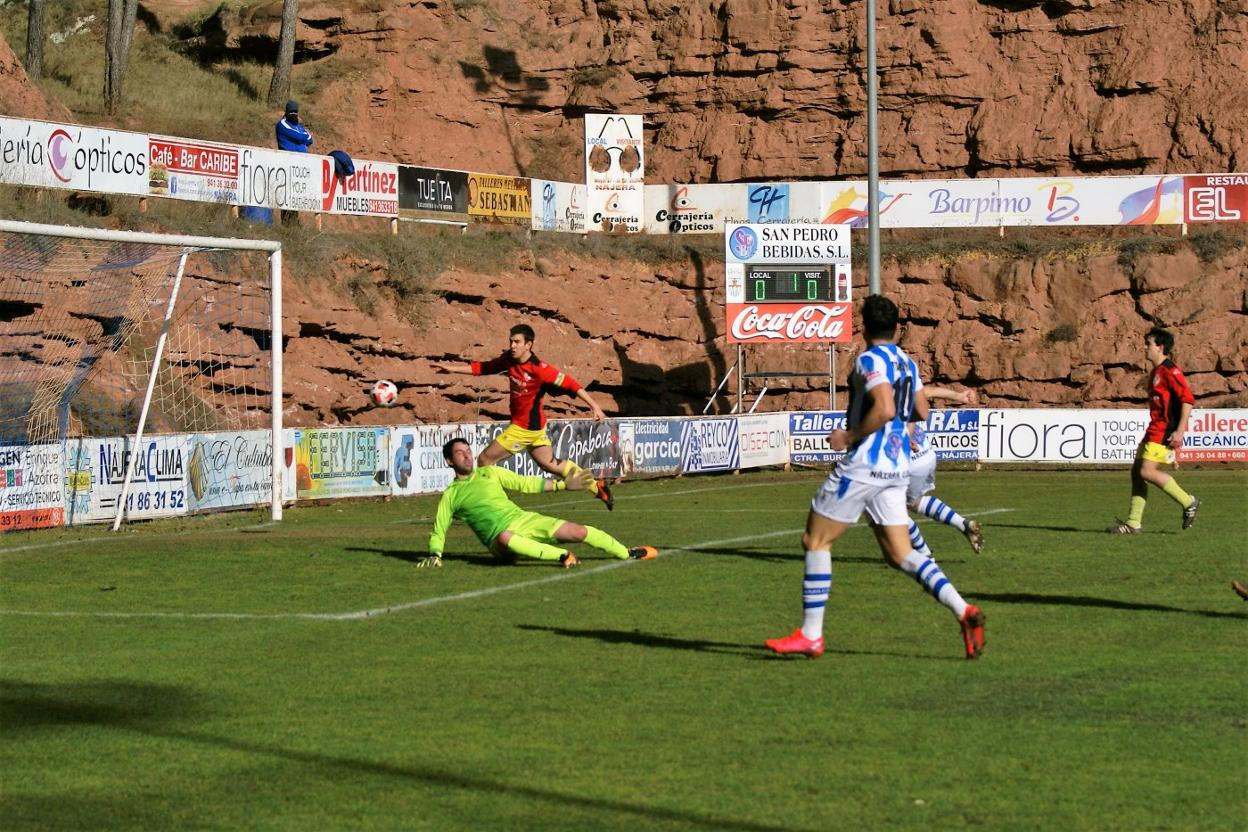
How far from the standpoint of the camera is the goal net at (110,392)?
70.6 ft

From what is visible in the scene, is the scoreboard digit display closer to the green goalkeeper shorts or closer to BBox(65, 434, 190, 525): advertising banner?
BBox(65, 434, 190, 525): advertising banner

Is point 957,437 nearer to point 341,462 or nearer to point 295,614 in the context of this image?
point 341,462

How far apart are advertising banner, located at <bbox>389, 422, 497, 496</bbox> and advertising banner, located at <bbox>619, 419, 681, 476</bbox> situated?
3622 mm

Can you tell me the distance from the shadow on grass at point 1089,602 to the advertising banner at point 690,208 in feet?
115

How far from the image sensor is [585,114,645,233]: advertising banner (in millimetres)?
43406

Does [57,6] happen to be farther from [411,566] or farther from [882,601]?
[882,601]

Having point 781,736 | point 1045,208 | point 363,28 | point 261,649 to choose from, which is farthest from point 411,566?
point 363,28

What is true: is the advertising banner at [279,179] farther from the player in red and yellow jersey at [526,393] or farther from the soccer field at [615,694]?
the soccer field at [615,694]

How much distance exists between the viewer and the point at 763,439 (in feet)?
120

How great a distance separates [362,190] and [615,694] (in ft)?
101


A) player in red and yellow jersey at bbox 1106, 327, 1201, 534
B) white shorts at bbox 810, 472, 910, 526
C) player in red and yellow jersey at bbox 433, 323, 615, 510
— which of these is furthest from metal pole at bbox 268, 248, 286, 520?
white shorts at bbox 810, 472, 910, 526

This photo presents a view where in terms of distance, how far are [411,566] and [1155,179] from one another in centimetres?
3512

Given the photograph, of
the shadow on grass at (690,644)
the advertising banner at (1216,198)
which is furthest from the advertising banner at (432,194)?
the shadow on grass at (690,644)

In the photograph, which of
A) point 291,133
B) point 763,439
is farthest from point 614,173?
point 763,439
